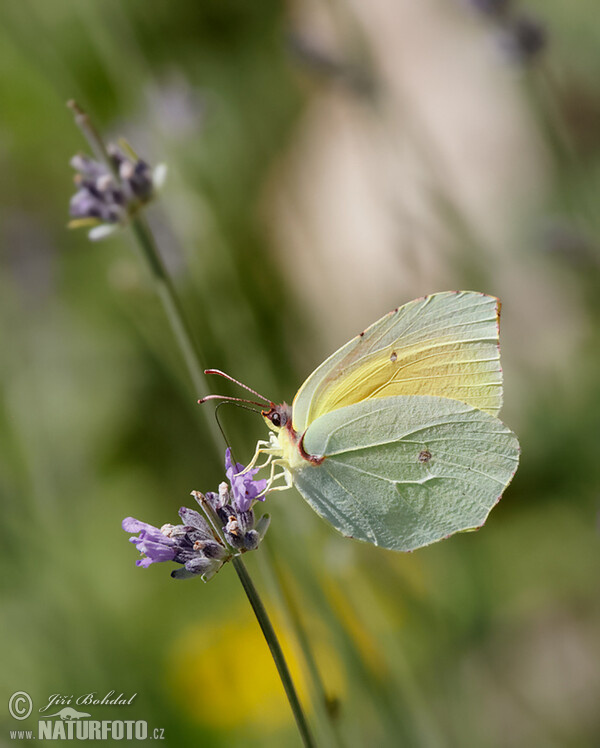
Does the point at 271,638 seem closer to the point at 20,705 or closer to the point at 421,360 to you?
the point at 421,360

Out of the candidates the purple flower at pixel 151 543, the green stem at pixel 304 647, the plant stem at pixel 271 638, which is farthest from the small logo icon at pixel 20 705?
the plant stem at pixel 271 638

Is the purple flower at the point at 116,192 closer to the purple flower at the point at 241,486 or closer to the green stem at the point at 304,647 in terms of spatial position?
the purple flower at the point at 241,486

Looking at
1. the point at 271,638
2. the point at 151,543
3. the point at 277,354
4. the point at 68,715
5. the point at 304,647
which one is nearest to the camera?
the point at 271,638

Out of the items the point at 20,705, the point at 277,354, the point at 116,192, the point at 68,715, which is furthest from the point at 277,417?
the point at 277,354

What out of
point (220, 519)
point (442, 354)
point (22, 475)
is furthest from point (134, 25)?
point (220, 519)

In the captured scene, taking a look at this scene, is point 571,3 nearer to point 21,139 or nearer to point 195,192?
point 195,192

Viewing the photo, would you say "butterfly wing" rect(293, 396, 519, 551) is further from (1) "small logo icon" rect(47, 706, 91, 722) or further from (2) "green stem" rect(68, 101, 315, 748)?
(1) "small logo icon" rect(47, 706, 91, 722)

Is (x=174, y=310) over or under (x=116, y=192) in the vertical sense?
under
